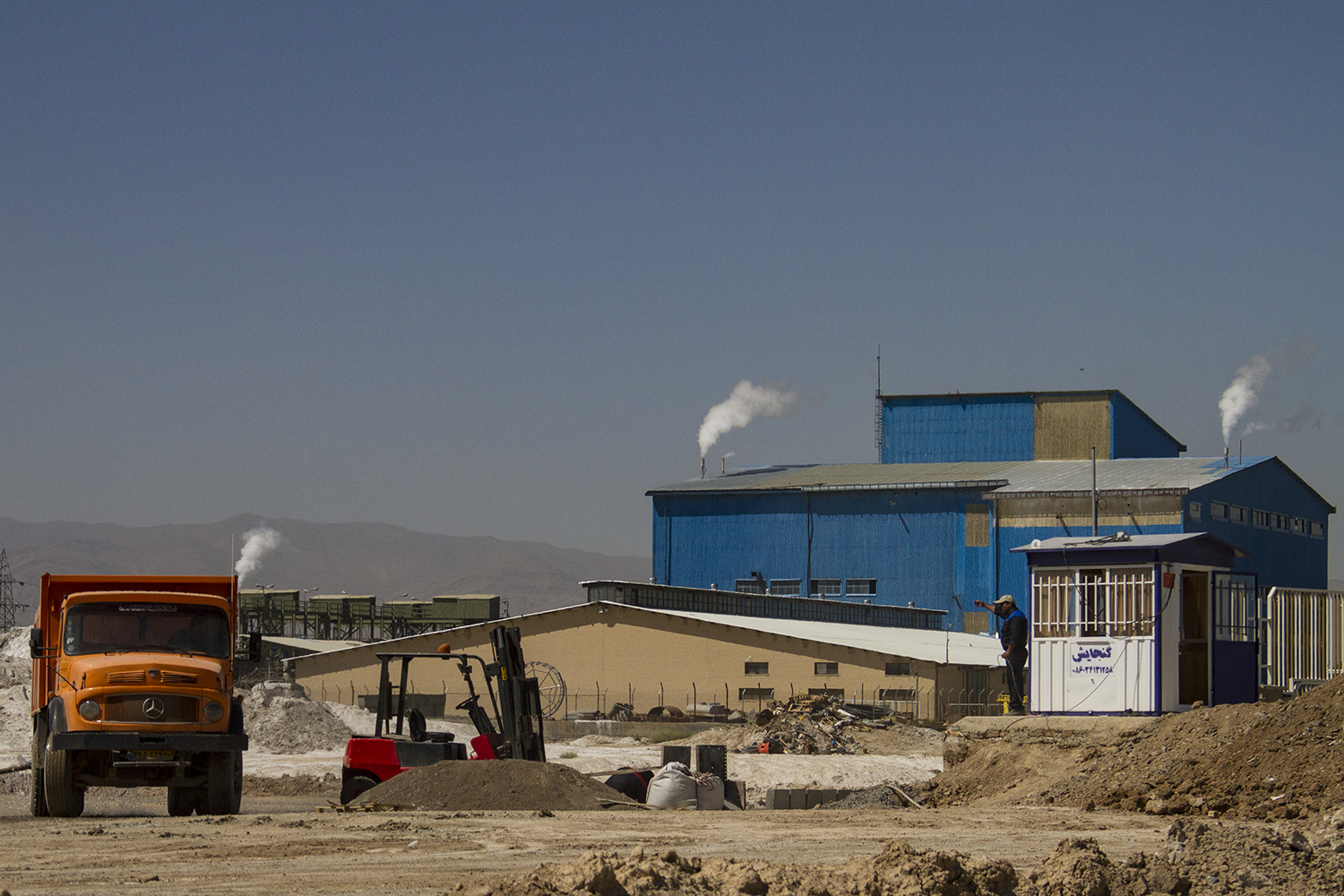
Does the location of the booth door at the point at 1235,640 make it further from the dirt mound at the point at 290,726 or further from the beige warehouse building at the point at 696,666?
the dirt mound at the point at 290,726

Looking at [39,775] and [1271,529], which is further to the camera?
[1271,529]

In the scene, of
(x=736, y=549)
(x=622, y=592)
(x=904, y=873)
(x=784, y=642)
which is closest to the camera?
(x=904, y=873)

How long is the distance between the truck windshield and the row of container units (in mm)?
51670

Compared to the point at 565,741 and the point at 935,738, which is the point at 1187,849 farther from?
the point at 565,741

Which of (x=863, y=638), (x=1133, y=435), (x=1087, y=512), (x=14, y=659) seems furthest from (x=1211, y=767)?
(x=1133, y=435)

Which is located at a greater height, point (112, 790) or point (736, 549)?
point (736, 549)

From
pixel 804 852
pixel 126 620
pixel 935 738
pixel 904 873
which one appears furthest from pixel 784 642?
pixel 904 873

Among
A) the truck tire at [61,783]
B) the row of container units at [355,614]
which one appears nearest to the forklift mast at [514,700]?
the truck tire at [61,783]

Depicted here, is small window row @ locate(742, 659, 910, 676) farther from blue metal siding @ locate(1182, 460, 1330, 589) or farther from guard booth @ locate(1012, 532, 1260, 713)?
guard booth @ locate(1012, 532, 1260, 713)

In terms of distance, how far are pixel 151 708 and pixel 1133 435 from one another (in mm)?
58002

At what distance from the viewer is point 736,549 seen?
65375mm

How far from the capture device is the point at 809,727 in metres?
37.7

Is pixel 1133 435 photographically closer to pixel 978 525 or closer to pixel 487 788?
pixel 978 525

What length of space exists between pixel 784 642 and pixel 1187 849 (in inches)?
1342
